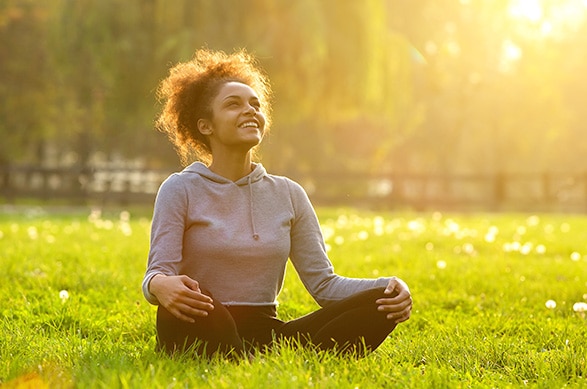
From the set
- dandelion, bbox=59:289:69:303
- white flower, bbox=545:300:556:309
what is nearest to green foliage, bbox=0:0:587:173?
dandelion, bbox=59:289:69:303

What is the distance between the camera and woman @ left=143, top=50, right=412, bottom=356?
341 cm

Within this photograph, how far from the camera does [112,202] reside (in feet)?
76.2

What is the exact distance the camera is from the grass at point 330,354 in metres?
3.15

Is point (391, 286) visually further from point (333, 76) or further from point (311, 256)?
point (333, 76)

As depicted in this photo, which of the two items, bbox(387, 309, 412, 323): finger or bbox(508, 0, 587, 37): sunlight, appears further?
bbox(508, 0, 587, 37): sunlight

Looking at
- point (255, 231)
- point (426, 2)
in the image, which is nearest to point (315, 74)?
point (426, 2)

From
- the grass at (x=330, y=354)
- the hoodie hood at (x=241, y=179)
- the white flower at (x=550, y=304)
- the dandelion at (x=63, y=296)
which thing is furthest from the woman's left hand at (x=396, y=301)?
the dandelion at (x=63, y=296)

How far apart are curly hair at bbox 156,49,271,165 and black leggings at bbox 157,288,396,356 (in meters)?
0.85

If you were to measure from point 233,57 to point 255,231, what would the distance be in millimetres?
887

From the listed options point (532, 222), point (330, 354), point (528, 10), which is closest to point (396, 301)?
point (330, 354)

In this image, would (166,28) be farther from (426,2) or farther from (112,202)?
(426,2)

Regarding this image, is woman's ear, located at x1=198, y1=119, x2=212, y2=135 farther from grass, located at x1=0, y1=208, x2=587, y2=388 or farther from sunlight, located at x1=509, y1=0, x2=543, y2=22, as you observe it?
sunlight, located at x1=509, y1=0, x2=543, y2=22

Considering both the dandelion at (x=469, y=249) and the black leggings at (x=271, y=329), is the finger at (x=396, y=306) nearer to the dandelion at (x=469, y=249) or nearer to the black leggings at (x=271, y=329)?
the black leggings at (x=271, y=329)

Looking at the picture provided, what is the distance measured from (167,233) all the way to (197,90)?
730 mm
